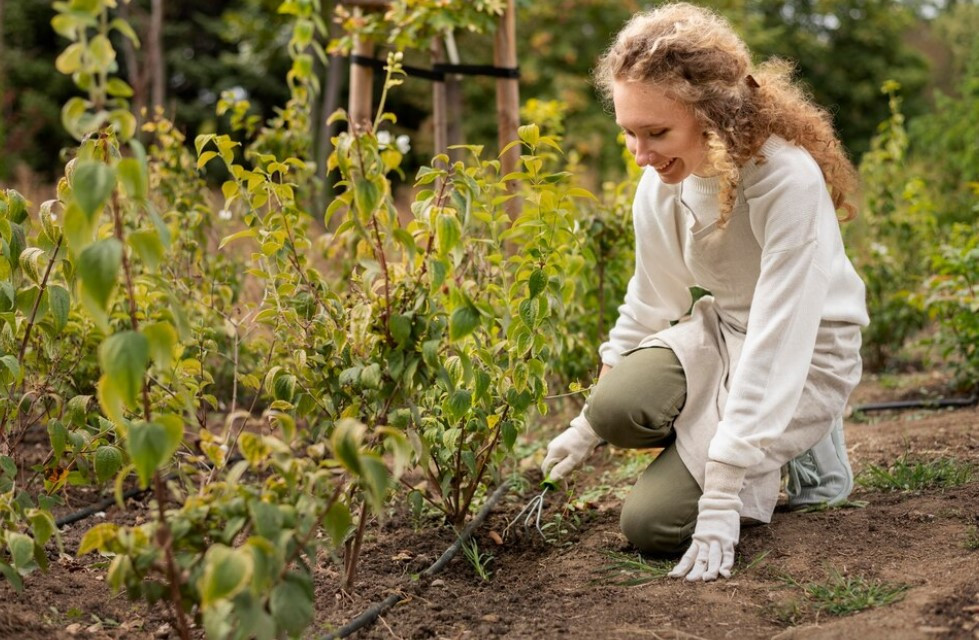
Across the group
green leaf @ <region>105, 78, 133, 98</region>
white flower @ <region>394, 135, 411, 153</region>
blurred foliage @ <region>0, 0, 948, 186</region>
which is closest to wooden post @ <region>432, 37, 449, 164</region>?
white flower @ <region>394, 135, 411, 153</region>

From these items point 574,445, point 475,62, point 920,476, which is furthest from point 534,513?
point 475,62

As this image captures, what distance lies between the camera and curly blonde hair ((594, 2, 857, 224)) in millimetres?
2229

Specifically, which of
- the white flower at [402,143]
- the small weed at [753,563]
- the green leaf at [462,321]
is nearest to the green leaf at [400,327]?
the green leaf at [462,321]

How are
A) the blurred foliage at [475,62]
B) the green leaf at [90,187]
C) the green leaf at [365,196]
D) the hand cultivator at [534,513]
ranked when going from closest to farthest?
1. the green leaf at [90,187]
2. the green leaf at [365,196]
3. the hand cultivator at [534,513]
4. the blurred foliage at [475,62]

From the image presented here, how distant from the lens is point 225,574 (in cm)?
127

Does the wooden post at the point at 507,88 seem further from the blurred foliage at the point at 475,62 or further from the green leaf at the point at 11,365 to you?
the blurred foliage at the point at 475,62

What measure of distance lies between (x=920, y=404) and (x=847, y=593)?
199 centimetres

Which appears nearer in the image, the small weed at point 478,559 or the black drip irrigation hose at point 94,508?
the small weed at point 478,559

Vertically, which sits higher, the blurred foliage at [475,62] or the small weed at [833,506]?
the blurred foliage at [475,62]

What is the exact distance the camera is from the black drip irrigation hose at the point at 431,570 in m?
1.93

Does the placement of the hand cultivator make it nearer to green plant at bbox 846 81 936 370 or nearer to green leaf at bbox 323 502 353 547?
green leaf at bbox 323 502 353 547

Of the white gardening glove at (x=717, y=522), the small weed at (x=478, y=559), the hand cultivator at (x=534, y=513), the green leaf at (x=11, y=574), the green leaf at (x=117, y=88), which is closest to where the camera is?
the green leaf at (x=117, y=88)

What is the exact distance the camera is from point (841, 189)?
8.25 feet

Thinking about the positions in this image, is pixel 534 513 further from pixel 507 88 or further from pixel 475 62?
pixel 475 62
